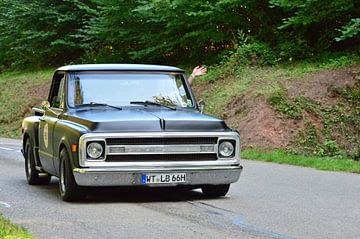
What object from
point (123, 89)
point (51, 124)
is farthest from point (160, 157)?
point (51, 124)

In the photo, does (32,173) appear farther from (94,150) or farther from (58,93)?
(94,150)

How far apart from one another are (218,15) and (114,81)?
18053 mm

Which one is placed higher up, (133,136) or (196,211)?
(133,136)

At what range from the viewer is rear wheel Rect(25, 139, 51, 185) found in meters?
13.5

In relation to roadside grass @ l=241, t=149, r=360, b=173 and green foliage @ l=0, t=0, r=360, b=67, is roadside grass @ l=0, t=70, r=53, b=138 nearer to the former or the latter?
green foliage @ l=0, t=0, r=360, b=67

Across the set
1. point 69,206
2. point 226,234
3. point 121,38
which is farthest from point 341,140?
point 121,38

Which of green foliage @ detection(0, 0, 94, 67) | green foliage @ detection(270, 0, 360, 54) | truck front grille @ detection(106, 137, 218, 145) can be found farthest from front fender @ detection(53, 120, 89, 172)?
green foliage @ detection(0, 0, 94, 67)

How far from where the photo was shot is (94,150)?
10586mm

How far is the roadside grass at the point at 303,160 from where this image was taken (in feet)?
55.0

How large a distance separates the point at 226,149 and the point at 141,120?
1.22 metres

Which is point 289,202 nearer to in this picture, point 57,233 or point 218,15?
point 57,233

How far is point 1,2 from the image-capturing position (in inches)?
1918

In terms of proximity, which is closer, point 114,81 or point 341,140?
point 114,81

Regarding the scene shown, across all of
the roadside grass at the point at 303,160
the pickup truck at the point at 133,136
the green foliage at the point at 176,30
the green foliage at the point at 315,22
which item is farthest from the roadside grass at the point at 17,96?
the pickup truck at the point at 133,136
